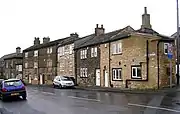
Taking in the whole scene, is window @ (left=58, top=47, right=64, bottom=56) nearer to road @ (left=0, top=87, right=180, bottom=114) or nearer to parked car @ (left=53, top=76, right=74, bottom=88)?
parked car @ (left=53, top=76, right=74, bottom=88)

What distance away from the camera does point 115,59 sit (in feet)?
115

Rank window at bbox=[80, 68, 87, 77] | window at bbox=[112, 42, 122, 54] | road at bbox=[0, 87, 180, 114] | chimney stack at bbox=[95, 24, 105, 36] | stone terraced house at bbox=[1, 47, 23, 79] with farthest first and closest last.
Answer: stone terraced house at bbox=[1, 47, 23, 79], chimney stack at bbox=[95, 24, 105, 36], window at bbox=[80, 68, 87, 77], window at bbox=[112, 42, 122, 54], road at bbox=[0, 87, 180, 114]

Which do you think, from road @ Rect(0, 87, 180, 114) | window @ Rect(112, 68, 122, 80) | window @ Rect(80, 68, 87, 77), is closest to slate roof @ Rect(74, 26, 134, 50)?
window @ Rect(80, 68, 87, 77)

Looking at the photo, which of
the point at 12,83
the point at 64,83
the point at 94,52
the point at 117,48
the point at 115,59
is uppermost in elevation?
the point at 117,48

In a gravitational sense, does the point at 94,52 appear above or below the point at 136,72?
above

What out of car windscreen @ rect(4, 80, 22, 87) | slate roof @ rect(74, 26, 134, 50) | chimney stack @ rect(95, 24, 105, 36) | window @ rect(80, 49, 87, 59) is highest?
chimney stack @ rect(95, 24, 105, 36)

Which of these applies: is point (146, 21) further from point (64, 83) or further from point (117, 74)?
point (64, 83)

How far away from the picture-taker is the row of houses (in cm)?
2989

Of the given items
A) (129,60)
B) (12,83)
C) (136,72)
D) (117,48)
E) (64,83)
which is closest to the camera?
(12,83)

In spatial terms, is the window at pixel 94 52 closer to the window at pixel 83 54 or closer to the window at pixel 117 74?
the window at pixel 83 54

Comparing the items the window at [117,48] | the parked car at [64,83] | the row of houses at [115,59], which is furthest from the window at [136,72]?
the parked car at [64,83]

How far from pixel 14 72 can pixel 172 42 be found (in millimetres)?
59840

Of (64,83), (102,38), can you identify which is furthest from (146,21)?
(64,83)

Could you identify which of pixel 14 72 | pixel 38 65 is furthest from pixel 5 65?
pixel 38 65
